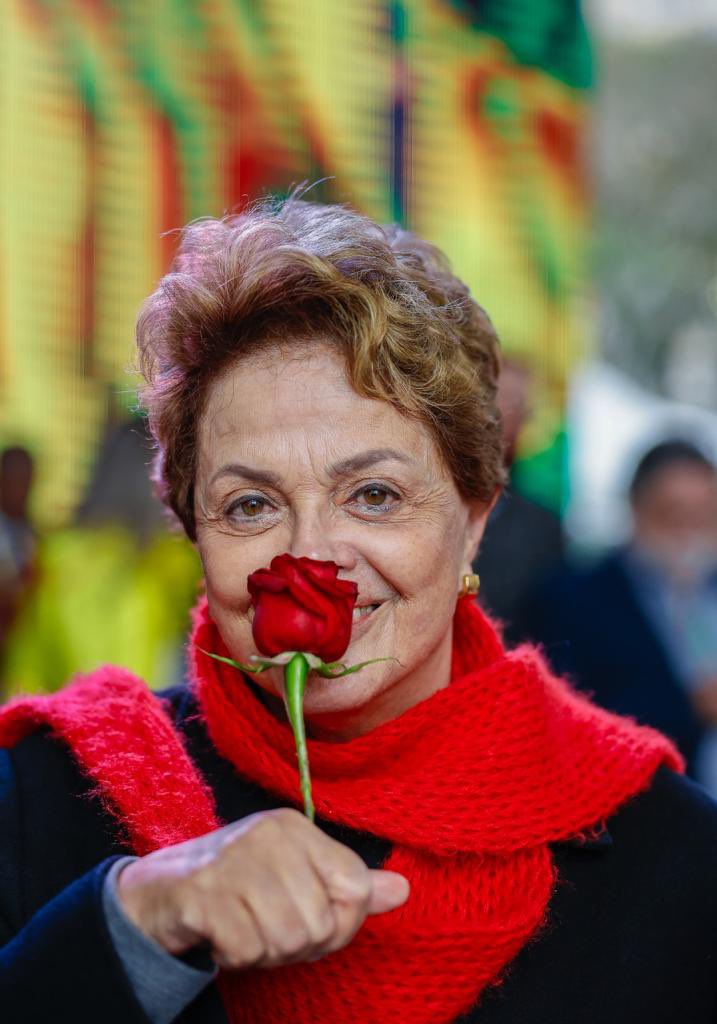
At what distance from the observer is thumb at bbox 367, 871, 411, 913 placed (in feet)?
5.10

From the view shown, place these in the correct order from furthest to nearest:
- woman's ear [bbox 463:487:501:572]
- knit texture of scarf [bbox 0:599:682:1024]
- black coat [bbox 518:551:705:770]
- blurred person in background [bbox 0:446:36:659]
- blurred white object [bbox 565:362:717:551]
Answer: blurred white object [bbox 565:362:717:551]
blurred person in background [bbox 0:446:36:659]
black coat [bbox 518:551:705:770]
woman's ear [bbox 463:487:501:572]
knit texture of scarf [bbox 0:599:682:1024]

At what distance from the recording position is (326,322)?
2098mm

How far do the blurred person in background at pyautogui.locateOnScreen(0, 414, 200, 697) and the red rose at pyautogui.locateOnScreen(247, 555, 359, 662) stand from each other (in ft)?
12.7

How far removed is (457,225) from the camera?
616cm

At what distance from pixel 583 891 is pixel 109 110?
4.31 metres

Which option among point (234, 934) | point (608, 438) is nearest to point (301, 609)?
point (234, 934)

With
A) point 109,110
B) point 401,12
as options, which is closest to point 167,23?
point 109,110

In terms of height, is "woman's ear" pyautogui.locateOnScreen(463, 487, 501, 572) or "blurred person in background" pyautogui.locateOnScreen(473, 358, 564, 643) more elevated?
"woman's ear" pyautogui.locateOnScreen(463, 487, 501, 572)

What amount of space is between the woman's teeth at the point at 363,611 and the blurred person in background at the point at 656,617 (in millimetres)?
2395

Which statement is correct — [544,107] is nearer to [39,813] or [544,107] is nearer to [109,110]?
[109,110]

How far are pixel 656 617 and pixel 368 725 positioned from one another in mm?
2649

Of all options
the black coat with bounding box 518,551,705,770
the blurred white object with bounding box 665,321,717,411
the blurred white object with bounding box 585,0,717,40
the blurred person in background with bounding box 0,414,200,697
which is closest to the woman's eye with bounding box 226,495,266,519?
the black coat with bounding box 518,551,705,770

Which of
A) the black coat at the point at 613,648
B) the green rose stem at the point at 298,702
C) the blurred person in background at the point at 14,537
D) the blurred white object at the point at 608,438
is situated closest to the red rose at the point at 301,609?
the green rose stem at the point at 298,702

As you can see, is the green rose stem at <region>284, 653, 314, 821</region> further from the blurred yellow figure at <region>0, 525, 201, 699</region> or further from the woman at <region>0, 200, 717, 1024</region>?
the blurred yellow figure at <region>0, 525, 201, 699</region>
